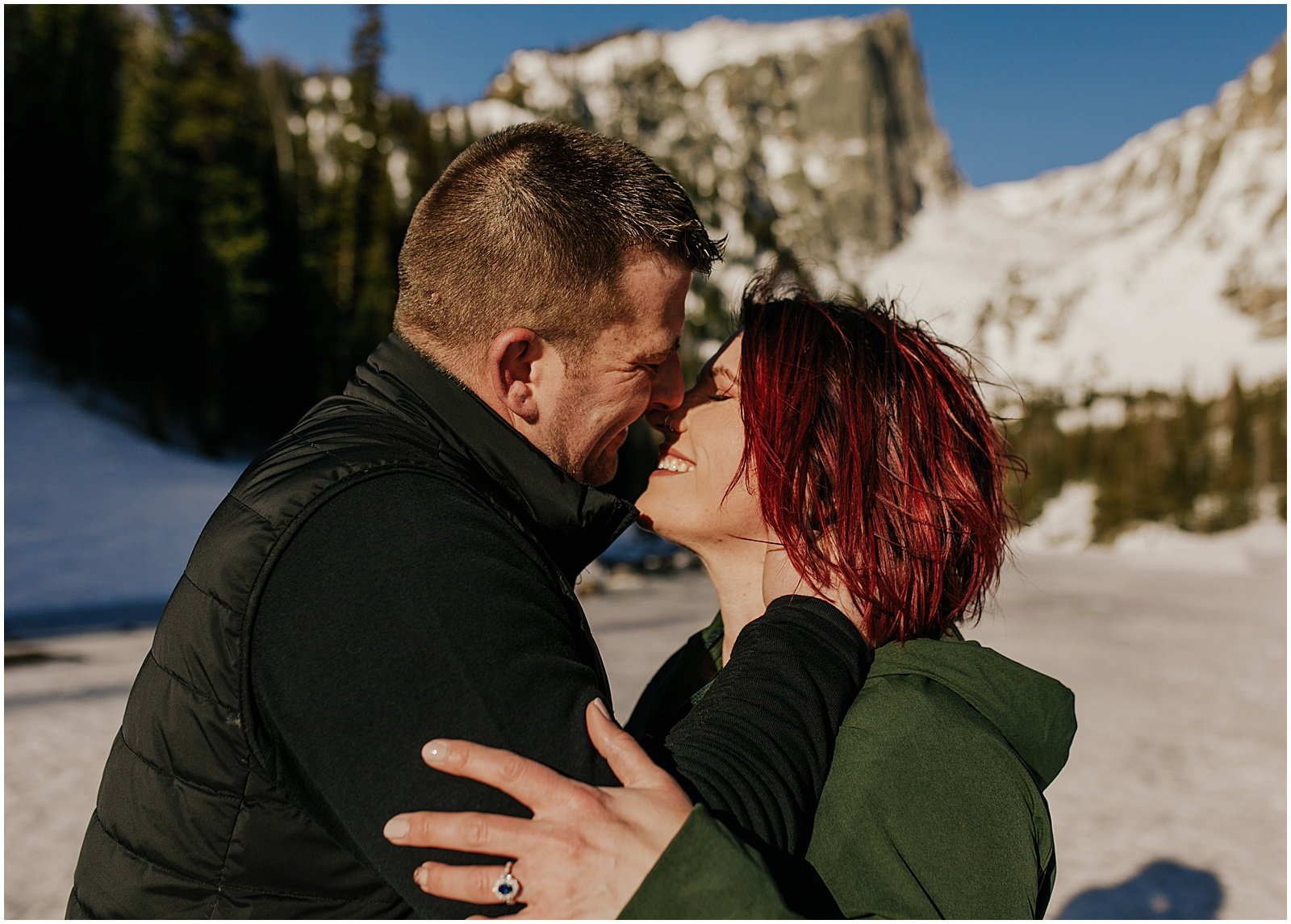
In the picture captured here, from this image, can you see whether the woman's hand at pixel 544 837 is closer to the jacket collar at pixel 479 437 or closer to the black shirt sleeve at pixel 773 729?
the black shirt sleeve at pixel 773 729

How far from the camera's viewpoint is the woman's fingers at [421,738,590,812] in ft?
4.42

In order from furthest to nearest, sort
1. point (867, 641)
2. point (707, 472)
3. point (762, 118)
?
point (762, 118)
point (707, 472)
point (867, 641)

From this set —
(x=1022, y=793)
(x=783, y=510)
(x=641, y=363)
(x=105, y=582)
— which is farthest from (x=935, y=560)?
(x=105, y=582)

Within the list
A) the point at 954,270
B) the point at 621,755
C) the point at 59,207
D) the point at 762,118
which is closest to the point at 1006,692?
the point at 621,755

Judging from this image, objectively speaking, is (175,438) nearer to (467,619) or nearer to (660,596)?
(660,596)

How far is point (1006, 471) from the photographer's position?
263 centimetres

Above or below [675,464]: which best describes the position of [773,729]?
below

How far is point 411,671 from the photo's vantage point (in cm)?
139

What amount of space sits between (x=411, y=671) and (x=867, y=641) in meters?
1.24

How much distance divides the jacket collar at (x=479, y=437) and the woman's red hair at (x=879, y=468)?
57cm

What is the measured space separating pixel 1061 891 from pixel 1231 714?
6.88 metres

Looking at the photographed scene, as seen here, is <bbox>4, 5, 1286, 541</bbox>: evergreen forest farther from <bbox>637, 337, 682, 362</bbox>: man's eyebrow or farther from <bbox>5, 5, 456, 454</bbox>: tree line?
<bbox>637, 337, 682, 362</bbox>: man's eyebrow

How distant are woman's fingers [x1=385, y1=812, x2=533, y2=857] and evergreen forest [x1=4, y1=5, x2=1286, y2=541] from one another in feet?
79.4

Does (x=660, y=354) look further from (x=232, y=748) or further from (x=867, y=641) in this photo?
(x=232, y=748)
